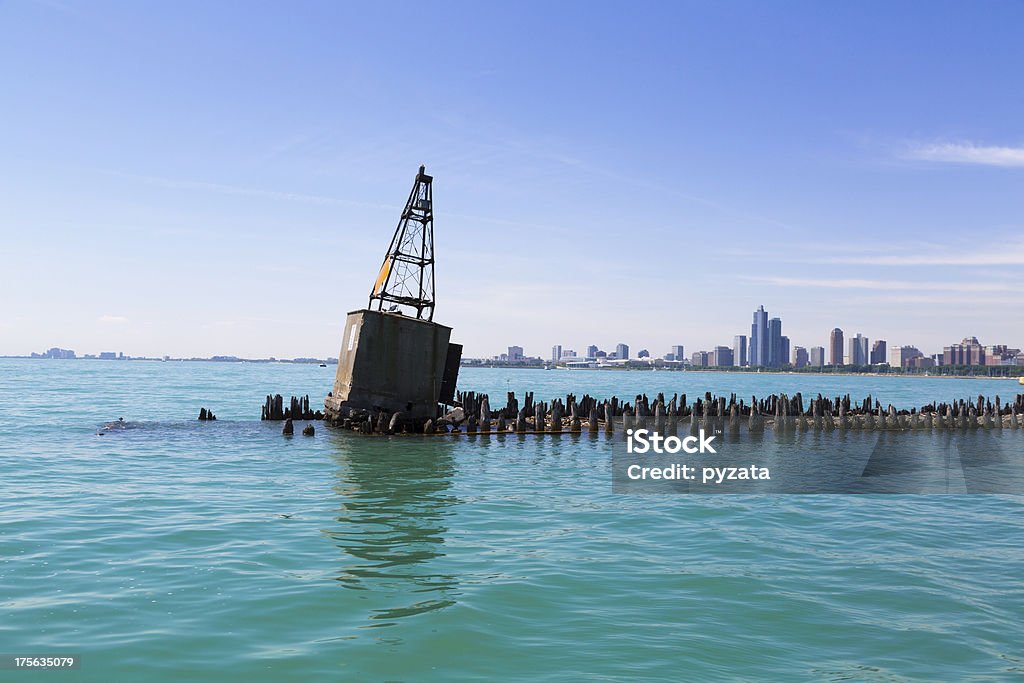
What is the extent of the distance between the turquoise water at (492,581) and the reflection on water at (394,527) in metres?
0.07

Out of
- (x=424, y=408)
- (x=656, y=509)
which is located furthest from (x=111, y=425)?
(x=656, y=509)

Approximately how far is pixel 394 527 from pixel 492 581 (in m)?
4.24

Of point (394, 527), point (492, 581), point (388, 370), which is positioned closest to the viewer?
point (492, 581)

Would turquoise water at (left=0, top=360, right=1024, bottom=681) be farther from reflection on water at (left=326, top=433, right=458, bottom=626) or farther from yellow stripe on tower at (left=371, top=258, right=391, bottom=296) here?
yellow stripe on tower at (left=371, top=258, right=391, bottom=296)

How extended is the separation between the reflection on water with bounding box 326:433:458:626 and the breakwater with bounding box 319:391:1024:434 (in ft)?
20.7

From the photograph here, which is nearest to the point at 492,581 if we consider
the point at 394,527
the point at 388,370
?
the point at 394,527

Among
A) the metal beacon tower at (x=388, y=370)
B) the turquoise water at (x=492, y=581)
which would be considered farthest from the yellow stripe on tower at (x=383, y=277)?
the turquoise water at (x=492, y=581)

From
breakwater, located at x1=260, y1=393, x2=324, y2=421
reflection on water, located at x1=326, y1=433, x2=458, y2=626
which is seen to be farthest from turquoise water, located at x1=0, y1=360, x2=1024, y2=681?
breakwater, located at x1=260, y1=393, x2=324, y2=421

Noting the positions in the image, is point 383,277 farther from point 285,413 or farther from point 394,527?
point 394,527

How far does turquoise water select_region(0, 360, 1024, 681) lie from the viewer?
7996 mm

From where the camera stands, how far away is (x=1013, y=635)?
29.6 ft

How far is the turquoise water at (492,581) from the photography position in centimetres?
800

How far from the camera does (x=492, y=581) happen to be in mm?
10750

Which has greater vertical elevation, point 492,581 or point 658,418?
point 658,418
